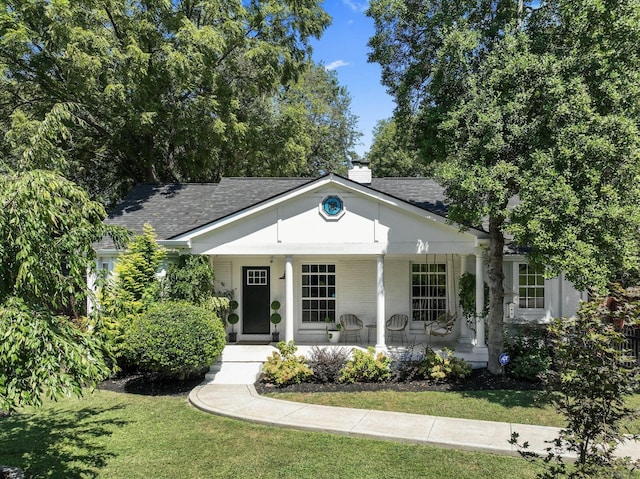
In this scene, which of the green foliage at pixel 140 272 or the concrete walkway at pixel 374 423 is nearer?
the concrete walkway at pixel 374 423

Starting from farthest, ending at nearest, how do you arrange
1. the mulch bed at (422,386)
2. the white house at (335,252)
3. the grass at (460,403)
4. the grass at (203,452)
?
the white house at (335,252)
the mulch bed at (422,386)
the grass at (460,403)
the grass at (203,452)

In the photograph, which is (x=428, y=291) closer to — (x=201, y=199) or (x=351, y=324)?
(x=351, y=324)

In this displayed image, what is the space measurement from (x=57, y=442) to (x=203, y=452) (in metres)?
2.53

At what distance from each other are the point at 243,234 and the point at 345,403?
5.55m

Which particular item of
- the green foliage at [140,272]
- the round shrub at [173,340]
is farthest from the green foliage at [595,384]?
the green foliage at [140,272]

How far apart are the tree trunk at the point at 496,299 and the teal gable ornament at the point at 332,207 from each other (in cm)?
391

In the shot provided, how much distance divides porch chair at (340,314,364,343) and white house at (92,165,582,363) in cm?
22

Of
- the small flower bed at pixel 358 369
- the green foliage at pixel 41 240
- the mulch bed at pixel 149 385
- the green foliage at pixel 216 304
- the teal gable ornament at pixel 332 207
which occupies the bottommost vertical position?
the mulch bed at pixel 149 385

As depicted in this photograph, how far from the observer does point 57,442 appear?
7559 mm

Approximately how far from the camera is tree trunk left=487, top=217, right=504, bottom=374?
10.9 m

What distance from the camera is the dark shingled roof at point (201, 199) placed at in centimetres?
1486

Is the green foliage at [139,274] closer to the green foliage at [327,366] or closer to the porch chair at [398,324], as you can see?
the green foliage at [327,366]

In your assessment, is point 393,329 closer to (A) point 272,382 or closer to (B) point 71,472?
(A) point 272,382

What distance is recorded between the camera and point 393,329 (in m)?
13.9
